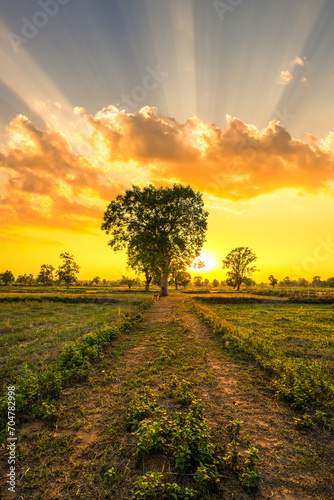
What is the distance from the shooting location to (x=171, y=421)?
15.2ft

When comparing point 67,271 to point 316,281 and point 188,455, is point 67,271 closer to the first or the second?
point 188,455

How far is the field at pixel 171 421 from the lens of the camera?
353 cm

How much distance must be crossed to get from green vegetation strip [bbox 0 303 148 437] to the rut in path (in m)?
4.37

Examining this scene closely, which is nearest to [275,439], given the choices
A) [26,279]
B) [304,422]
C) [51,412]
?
[304,422]

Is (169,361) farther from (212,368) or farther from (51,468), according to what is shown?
(51,468)

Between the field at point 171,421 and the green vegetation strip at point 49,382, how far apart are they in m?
0.04

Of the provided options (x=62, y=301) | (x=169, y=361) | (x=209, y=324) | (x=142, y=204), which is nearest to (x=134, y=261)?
(x=142, y=204)

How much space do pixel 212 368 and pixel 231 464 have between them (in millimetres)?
4677

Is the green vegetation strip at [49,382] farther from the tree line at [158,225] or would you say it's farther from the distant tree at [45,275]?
the distant tree at [45,275]

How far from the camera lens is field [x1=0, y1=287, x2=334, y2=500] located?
11.6 ft

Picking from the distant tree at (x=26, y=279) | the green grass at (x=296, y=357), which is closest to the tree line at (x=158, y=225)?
the green grass at (x=296, y=357)

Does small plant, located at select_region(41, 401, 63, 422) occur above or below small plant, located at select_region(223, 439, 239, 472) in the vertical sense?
below

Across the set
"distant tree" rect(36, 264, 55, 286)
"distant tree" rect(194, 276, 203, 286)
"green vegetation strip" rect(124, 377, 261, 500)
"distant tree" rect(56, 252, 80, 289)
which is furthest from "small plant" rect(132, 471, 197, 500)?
"distant tree" rect(194, 276, 203, 286)

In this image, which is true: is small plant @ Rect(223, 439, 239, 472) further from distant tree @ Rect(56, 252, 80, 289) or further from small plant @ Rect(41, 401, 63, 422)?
distant tree @ Rect(56, 252, 80, 289)
